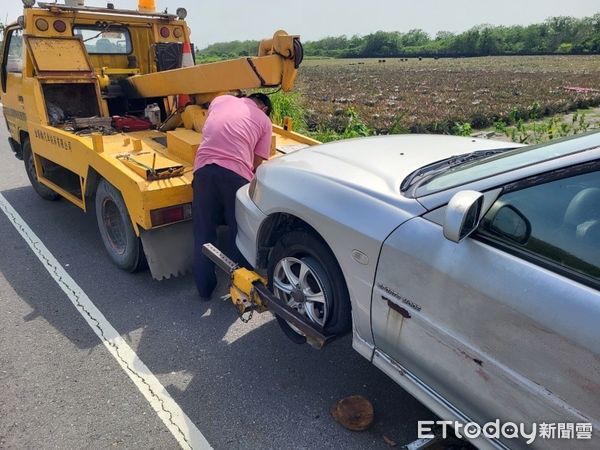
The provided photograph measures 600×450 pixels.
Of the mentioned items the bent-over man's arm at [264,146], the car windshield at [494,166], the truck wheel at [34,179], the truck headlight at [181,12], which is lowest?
the truck wheel at [34,179]

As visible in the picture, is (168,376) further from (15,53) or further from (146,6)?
(146,6)

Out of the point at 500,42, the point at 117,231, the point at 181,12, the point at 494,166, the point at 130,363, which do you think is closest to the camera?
the point at 494,166

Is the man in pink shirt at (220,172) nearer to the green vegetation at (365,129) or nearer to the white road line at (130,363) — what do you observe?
the white road line at (130,363)

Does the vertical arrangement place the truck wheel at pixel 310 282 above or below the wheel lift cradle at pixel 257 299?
above

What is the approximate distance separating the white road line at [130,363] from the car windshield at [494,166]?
183 centimetres

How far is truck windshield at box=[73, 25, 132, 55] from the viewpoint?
5841 millimetres

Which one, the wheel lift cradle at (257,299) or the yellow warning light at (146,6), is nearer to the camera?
the wheel lift cradle at (257,299)

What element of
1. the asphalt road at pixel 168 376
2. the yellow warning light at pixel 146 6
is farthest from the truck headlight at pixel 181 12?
the asphalt road at pixel 168 376

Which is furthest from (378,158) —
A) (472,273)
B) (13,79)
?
(13,79)

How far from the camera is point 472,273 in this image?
5.91 ft

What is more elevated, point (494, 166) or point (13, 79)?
point (494, 166)

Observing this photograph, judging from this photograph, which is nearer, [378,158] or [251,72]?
[378,158]

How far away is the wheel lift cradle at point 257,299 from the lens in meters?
2.64

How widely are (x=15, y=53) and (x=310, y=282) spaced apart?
17.6 ft
